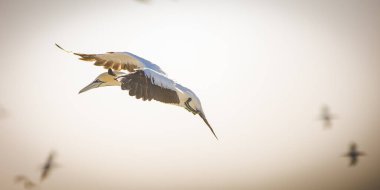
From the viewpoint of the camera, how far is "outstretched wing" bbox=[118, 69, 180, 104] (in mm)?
1787

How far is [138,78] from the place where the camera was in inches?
71.7

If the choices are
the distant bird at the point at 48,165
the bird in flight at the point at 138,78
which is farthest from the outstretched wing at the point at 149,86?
the distant bird at the point at 48,165

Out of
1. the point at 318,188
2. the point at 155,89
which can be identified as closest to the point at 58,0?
the point at 155,89

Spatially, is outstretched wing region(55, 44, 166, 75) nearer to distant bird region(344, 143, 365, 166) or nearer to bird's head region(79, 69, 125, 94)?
bird's head region(79, 69, 125, 94)

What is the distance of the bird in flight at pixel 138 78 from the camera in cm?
180

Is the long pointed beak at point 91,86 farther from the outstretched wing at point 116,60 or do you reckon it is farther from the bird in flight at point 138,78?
the outstretched wing at point 116,60

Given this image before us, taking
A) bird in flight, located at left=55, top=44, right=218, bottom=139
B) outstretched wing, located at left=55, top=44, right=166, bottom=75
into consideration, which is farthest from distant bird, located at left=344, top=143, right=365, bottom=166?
outstretched wing, located at left=55, top=44, right=166, bottom=75

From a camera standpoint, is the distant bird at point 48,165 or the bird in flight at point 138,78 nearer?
the bird in flight at point 138,78

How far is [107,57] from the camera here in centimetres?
184

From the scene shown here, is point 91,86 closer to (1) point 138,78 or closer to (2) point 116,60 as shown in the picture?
(2) point 116,60

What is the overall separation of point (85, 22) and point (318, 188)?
4.97 meters

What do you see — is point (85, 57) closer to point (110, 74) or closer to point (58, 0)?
point (110, 74)

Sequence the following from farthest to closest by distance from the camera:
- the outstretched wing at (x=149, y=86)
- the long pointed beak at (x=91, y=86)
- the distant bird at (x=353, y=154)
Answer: the distant bird at (x=353, y=154) → the long pointed beak at (x=91, y=86) → the outstretched wing at (x=149, y=86)

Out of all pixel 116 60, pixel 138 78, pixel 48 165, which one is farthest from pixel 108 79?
pixel 48 165
